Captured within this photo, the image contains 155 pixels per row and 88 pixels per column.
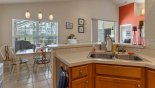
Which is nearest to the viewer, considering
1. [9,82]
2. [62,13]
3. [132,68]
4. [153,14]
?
[132,68]

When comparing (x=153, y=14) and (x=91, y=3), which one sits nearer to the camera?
(x=153, y=14)

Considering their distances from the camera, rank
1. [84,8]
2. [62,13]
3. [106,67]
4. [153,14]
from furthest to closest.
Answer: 1. [84,8]
2. [62,13]
3. [153,14]
4. [106,67]

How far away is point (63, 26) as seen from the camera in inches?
265

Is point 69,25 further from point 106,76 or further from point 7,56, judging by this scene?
point 106,76

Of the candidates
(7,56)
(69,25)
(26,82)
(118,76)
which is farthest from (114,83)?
(69,25)

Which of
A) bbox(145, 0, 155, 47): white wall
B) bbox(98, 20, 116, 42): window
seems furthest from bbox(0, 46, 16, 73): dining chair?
bbox(98, 20, 116, 42): window

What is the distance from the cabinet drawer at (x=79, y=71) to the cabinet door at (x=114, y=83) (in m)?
0.20

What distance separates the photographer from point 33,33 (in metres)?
6.22

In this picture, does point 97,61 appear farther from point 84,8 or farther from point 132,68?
point 84,8

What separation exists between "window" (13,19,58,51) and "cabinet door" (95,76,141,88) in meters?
4.30

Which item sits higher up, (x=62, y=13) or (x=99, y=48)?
(x=62, y=13)

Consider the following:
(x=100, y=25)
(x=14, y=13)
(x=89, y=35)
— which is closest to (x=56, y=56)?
(x=14, y=13)

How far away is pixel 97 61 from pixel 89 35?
18.0 ft

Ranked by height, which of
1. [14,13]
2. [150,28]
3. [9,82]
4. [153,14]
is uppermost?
[14,13]
